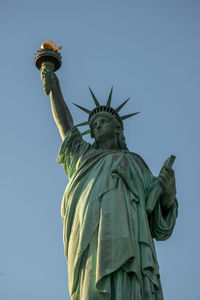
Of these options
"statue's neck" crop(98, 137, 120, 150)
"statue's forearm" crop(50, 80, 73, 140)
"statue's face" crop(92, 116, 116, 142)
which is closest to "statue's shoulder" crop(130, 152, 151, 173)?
"statue's neck" crop(98, 137, 120, 150)

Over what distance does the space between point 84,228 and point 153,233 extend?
167cm

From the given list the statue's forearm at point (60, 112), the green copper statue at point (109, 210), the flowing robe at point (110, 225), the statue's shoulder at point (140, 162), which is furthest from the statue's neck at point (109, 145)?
the statue's forearm at point (60, 112)

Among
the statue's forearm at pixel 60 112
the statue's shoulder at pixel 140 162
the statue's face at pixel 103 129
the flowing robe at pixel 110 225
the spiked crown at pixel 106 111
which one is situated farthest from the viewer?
the statue's forearm at pixel 60 112

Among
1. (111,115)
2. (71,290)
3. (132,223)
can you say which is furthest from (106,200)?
(111,115)

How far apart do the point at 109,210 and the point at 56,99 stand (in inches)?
152

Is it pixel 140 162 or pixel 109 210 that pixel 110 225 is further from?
pixel 140 162

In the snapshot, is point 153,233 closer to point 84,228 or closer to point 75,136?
point 84,228

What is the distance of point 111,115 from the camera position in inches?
548

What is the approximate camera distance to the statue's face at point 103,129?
1369 centimetres

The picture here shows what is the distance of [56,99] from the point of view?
14539mm

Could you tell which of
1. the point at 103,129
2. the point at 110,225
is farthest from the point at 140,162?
the point at 110,225

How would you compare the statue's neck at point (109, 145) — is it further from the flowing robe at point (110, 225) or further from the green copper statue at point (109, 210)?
the flowing robe at point (110, 225)

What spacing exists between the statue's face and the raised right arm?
0.75 m

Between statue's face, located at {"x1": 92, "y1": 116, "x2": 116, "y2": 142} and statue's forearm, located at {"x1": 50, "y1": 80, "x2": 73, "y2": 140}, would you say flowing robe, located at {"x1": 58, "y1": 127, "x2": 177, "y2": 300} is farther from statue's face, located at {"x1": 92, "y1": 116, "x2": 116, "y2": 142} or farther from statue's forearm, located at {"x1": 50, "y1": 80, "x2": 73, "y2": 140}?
statue's forearm, located at {"x1": 50, "y1": 80, "x2": 73, "y2": 140}
